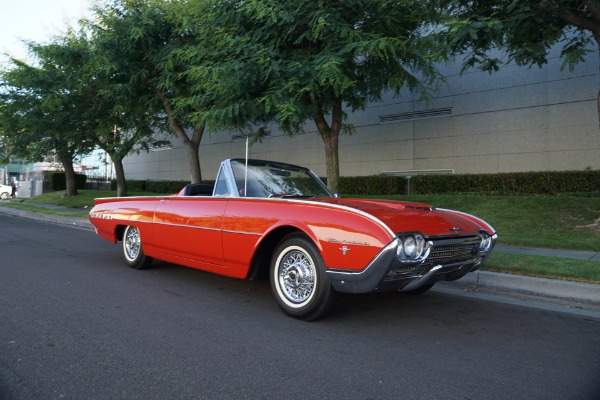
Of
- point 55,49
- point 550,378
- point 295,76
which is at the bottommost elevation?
point 550,378

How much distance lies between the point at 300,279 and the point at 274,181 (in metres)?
1.52

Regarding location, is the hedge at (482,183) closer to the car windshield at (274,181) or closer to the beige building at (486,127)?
the beige building at (486,127)

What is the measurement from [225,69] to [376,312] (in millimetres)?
6221

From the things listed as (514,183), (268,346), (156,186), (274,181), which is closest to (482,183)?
(514,183)

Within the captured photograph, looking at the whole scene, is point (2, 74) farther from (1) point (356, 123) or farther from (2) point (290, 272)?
(2) point (290, 272)

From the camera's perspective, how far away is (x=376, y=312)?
4.48 meters

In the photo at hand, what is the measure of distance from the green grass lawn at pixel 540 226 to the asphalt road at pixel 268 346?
140 centimetres

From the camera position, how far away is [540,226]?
1013cm

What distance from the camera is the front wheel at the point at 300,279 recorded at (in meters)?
3.91

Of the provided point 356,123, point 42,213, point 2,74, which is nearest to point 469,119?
point 356,123

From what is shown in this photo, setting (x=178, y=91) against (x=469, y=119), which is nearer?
(x=178, y=91)

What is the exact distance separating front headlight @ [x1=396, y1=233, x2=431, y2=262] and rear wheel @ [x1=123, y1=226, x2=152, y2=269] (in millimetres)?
4088

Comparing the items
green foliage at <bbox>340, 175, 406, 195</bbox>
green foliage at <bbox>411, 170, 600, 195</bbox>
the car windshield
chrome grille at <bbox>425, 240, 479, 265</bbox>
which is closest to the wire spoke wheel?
the car windshield

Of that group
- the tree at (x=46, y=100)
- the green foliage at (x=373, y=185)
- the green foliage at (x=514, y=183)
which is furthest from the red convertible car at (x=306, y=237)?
the tree at (x=46, y=100)
